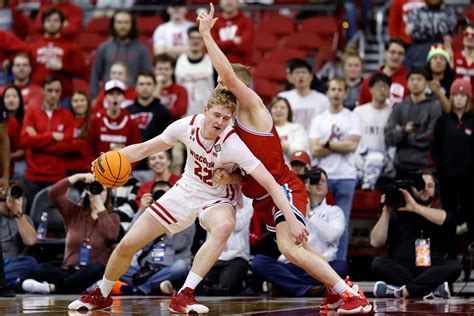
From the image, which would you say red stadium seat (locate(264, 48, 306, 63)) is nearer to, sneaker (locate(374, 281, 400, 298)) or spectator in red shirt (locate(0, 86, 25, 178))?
spectator in red shirt (locate(0, 86, 25, 178))

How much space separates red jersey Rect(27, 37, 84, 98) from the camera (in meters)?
15.7

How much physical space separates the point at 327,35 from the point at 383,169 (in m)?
4.88

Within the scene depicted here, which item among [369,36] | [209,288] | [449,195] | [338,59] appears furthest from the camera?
[369,36]

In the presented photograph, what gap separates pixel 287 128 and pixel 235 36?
2829mm

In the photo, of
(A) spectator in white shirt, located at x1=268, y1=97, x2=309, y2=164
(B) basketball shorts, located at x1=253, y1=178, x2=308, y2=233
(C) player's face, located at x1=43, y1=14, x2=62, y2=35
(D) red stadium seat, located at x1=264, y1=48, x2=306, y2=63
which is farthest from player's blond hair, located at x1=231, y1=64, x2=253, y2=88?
(D) red stadium seat, located at x1=264, y1=48, x2=306, y2=63

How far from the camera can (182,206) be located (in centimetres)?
916

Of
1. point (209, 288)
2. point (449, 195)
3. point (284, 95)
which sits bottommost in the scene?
point (209, 288)

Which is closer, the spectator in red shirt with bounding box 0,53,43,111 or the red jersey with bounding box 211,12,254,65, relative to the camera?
the spectator in red shirt with bounding box 0,53,43,111

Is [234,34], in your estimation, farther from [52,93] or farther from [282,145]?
[282,145]

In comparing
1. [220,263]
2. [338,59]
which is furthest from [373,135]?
Result: [338,59]

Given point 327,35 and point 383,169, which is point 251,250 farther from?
point 327,35

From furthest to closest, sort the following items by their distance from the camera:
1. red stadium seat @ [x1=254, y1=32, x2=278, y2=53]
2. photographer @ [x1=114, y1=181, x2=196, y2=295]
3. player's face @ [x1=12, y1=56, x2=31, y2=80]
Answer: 1. red stadium seat @ [x1=254, y1=32, x2=278, y2=53]
2. player's face @ [x1=12, y1=56, x2=31, y2=80]
3. photographer @ [x1=114, y1=181, x2=196, y2=295]

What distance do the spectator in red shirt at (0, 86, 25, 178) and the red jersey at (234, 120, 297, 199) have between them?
5.58 metres

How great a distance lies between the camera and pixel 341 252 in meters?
12.4
